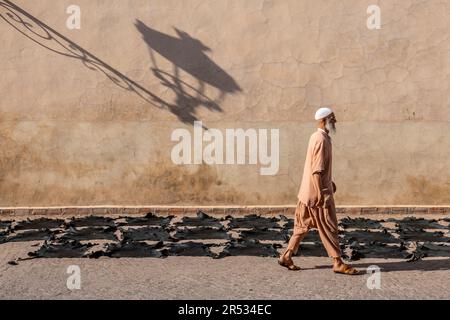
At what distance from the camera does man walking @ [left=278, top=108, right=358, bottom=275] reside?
7.50 m

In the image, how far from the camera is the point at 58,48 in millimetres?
12688

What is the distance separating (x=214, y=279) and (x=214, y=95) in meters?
5.88

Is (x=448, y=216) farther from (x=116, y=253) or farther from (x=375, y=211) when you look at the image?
(x=116, y=253)

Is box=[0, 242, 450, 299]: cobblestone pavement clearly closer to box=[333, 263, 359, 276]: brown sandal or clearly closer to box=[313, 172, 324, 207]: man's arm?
box=[333, 263, 359, 276]: brown sandal
